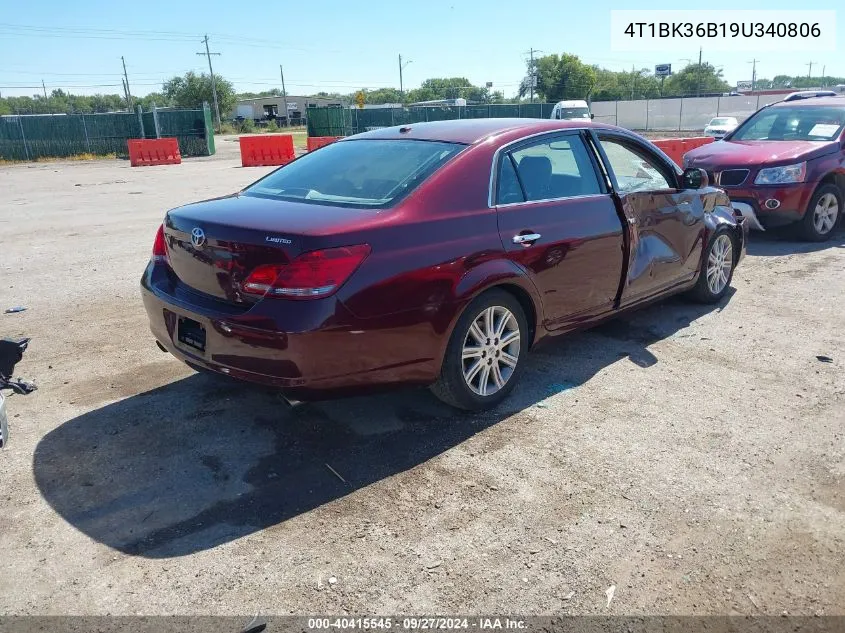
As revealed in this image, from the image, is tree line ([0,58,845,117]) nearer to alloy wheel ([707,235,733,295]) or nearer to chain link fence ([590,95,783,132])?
chain link fence ([590,95,783,132])

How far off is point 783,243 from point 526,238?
6.51 meters

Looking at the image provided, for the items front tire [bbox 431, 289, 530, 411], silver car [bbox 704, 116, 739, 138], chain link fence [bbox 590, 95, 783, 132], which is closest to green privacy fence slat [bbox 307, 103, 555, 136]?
silver car [bbox 704, 116, 739, 138]

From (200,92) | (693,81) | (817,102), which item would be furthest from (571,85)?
(817,102)

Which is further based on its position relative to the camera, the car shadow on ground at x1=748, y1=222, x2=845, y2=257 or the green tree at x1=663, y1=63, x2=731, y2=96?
the green tree at x1=663, y1=63, x2=731, y2=96

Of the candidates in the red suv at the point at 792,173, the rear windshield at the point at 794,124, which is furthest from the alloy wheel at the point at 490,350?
the rear windshield at the point at 794,124

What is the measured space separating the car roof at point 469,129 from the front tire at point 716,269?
183 centimetres

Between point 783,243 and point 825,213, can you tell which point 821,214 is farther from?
point 783,243

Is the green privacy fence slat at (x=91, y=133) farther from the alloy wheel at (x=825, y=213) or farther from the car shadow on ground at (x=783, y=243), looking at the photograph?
the alloy wheel at (x=825, y=213)

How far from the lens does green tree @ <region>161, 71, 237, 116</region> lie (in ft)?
286

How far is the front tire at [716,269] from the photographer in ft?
20.2

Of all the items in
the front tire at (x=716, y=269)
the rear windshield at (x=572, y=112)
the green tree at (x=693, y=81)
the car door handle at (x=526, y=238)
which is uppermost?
the green tree at (x=693, y=81)

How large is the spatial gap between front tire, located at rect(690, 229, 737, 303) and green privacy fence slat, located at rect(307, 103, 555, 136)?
2793 cm

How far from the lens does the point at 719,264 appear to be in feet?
20.9

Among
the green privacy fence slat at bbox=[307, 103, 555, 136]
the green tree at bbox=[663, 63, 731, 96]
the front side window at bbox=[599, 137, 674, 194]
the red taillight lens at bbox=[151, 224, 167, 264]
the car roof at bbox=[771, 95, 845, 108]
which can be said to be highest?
the green tree at bbox=[663, 63, 731, 96]
